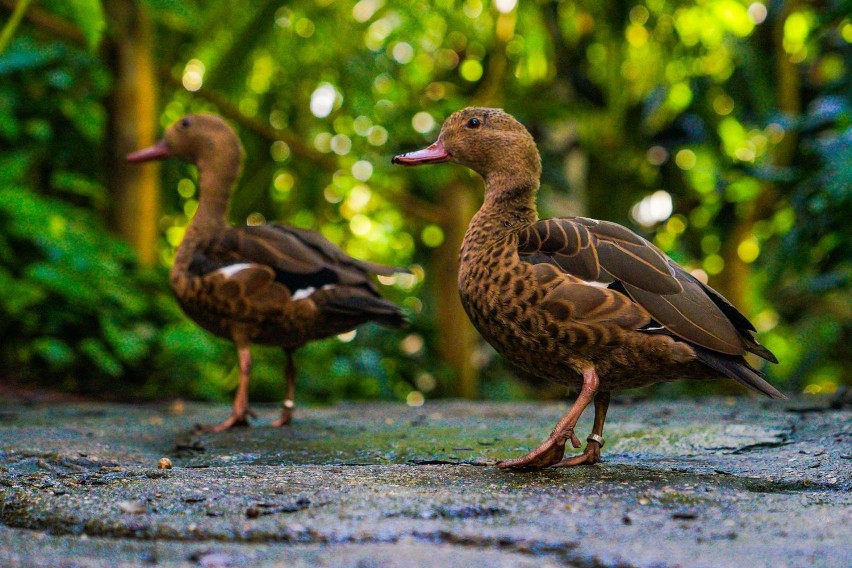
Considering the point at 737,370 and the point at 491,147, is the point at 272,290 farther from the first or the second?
the point at 737,370

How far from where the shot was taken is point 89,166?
7789mm

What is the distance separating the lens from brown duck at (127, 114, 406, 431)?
4.79 metres

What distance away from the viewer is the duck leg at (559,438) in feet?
10.4

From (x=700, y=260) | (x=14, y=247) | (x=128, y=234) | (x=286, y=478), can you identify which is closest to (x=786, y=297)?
(x=700, y=260)

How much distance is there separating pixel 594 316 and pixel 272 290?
202cm

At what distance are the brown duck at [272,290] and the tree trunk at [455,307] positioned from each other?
3493mm

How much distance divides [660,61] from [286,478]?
728 cm

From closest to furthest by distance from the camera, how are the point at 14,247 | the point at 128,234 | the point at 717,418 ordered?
1. the point at 717,418
2. the point at 14,247
3. the point at 128,234

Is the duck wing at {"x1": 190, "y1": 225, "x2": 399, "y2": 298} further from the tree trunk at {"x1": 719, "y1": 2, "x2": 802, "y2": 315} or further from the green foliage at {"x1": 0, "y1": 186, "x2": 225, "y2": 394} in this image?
the tree trunk at {"x1": 719, "y1": 2, "x2": 802, "y2": 315}

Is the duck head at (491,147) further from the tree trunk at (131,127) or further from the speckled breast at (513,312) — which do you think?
the tree trunk at (131,127)

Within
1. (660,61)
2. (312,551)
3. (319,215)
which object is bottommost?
(312,551)

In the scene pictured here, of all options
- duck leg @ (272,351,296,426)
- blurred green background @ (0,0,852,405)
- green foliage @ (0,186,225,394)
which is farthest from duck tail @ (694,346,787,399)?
green foliage @ (0,186,225,394)

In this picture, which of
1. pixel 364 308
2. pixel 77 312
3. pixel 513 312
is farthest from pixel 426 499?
pixel 77 312

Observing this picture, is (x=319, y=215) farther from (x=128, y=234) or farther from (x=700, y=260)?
(x=700, y=260)
